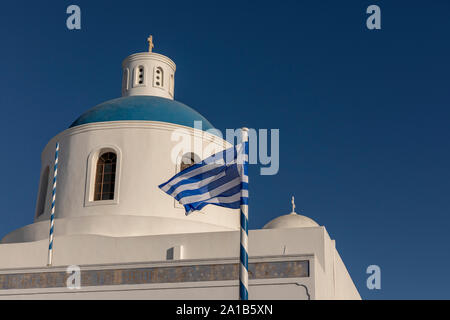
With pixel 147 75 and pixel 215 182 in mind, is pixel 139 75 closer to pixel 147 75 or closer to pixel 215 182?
pixel 147 75

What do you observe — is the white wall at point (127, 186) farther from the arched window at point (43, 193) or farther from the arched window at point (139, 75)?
the arched window at point (139, 75)

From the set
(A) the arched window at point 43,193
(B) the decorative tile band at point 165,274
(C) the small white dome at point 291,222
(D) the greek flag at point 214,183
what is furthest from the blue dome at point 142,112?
(D) the greek flag at point 214,183

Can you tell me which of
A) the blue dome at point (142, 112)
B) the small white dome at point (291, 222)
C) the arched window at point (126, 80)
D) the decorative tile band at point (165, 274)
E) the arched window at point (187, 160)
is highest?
the arched window at point (126, 80)

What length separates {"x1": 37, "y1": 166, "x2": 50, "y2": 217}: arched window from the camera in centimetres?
2122

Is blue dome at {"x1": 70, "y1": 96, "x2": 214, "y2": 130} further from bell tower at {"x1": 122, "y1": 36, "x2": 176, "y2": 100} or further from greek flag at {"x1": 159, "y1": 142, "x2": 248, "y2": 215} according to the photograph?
greek flag at {"x1": 159, "y1": 142, "x2": 248, "y2": 215}

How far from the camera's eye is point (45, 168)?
21672 mm

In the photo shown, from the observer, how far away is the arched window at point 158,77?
23.4m

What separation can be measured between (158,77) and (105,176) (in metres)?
4.76

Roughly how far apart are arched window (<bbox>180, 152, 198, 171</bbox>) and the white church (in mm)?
31

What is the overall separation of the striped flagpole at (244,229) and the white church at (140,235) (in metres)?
3.10

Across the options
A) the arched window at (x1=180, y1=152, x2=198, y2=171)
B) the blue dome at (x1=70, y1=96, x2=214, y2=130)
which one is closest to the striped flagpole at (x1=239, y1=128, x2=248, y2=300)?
the arched window at (x1=180, y1=152, x2=198, y2=171)
